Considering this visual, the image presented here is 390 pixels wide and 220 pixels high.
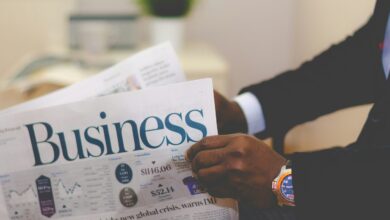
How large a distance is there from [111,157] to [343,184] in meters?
0.27

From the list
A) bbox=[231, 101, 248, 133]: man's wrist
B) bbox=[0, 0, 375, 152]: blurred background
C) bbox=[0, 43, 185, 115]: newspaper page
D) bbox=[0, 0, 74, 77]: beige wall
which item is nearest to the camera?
bbox=[0, 43, 185, 115]: newspaper page

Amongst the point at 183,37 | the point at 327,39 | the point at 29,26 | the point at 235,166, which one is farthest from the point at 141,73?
the point at 29,26

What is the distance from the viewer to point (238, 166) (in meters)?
0.54

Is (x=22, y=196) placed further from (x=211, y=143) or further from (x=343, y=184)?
(x=343, y=184)

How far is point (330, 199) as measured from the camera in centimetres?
54

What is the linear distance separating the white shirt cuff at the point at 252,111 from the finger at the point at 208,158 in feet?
1.08

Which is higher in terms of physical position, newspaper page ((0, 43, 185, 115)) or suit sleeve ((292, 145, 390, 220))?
newspaper page ((0, 43, 185, 115))

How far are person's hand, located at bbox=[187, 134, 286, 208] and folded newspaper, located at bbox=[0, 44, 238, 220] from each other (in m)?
0.04

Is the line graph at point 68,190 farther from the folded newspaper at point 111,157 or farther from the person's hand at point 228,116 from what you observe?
the person's hand at point 228,116

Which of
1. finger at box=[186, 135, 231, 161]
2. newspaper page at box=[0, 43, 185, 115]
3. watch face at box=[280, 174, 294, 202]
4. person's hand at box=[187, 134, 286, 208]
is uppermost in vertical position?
newspaper page at box=[0, 43, 185, 115]

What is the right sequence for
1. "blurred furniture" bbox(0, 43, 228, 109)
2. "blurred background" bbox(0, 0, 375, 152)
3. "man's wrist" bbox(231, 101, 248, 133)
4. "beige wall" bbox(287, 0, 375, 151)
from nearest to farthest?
"man's wrist" bbox(231, 101, 248, 133) → "beige wall" bbox(287, 0, 375, 151) → "blurred furniture" bbox(0, 43, 228, 109) → "blurred background" bbox(0, 0, 375, 152)

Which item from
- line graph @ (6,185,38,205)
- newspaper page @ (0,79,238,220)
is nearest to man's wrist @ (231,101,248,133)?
newspaper page @ (0,79,238,220)

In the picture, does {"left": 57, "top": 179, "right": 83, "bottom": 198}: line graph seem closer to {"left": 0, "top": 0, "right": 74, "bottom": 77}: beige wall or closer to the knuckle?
the knuckle

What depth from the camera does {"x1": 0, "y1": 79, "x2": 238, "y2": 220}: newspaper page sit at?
60 cm
